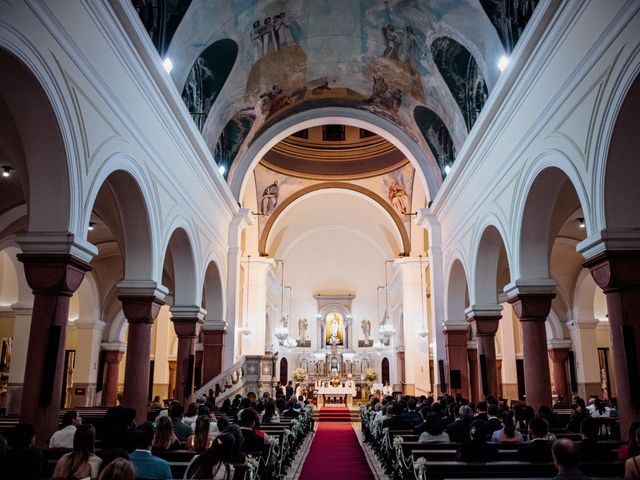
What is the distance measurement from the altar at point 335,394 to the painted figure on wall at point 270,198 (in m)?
7.14

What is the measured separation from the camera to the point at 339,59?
1459cm

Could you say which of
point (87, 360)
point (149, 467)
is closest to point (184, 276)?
point (87, 360)

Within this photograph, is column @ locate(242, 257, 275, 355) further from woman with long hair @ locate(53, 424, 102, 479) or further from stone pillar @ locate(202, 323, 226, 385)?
woman with long hair @ locate(53, 424, 102, 479)

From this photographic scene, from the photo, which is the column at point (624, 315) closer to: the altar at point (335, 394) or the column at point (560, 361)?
the column at point (560, 361)

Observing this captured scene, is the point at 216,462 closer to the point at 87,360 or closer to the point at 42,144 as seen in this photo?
the point at 42,144

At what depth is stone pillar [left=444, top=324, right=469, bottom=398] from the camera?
1497cm

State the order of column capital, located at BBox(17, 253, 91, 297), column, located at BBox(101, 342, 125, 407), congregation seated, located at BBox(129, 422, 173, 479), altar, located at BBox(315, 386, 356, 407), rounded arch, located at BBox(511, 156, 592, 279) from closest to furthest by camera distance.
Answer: congregation seated, located at BBox(129, 422, 173, 479) < column capital, located at BBox(17, 253, 91, 297) < rounded arch, located at BBox(511, 156, 592, 279) < column, located at BBox(101, 342, 125, 407) < altar, located at BBox(315, 386, 356, 407)

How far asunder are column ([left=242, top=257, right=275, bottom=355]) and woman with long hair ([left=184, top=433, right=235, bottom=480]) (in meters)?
18.4

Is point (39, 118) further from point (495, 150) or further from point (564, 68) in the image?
point (495, 150)

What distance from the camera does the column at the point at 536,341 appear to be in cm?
984

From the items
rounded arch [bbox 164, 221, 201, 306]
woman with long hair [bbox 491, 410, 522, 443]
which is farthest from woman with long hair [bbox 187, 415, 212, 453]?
rounded arch [bbox 164, 221, 201, 306]

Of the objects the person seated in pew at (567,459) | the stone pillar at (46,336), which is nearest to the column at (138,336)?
the stone pillar at (46,336)

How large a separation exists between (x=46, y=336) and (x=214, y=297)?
9351 millimetres

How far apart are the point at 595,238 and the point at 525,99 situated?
3.19 metres
